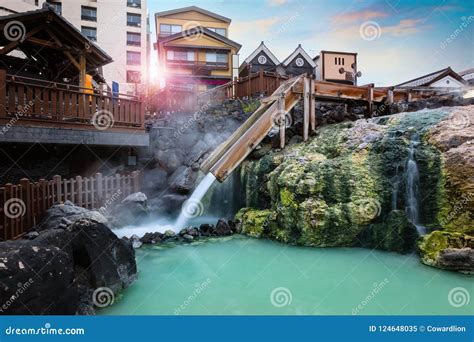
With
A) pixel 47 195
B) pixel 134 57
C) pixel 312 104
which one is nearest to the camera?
pixel 47 195

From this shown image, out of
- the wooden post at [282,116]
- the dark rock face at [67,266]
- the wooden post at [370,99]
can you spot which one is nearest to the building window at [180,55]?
the wooden post at [370,99]

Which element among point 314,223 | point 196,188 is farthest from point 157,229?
point 314,223

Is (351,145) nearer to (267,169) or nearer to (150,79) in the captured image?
(267,169)

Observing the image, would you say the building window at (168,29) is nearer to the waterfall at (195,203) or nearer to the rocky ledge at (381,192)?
the waterfall at (195,203)

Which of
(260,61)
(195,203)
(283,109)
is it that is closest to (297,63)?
(260,61)

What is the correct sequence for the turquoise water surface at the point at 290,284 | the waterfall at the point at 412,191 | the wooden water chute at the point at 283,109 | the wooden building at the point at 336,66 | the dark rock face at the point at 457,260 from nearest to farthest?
the turquoise water surface at the point at 290,284 → the dark rock face at the point at 457,260 → the waterfall at the point at 412,191 → the wooden water chute at the point at 283,109 → the wooden building at the point at 336,66

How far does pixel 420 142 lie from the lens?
291 inches

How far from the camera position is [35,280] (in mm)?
3145

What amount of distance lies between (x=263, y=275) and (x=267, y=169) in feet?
13.5

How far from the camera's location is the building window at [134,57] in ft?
90.4

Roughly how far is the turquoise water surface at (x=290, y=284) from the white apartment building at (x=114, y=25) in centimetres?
663

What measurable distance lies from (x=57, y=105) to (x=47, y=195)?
246 cm

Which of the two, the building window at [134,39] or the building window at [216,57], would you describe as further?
the building window at [134,39]

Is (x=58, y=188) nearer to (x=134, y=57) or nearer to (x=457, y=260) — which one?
(x=457, y=260)
